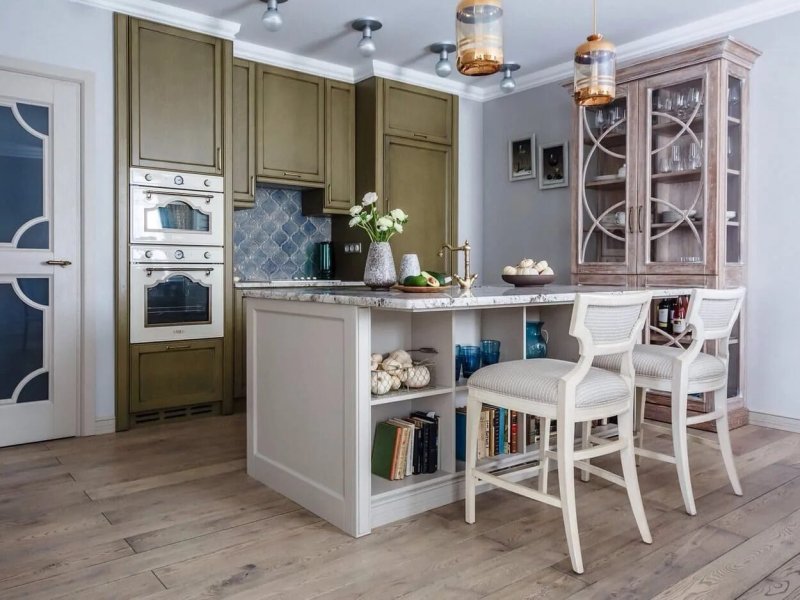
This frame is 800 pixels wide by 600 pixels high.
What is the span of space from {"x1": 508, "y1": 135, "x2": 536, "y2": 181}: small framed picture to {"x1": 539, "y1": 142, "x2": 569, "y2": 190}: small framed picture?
0.09m

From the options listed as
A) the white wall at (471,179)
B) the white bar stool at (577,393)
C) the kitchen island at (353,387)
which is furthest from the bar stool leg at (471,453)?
the white wall at (471,179)

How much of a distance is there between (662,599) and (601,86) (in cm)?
185

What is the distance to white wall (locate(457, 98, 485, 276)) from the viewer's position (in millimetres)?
5352

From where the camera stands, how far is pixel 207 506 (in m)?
2.42

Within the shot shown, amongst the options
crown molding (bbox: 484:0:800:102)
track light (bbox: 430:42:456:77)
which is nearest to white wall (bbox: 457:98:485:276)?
crown molding (bbox: 484:0:800:102)

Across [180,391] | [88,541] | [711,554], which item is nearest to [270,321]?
[88,541]

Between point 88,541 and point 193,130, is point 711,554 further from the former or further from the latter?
point 193,130

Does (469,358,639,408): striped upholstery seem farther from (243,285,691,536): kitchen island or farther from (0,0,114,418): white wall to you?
(0,0,114,418): white wall

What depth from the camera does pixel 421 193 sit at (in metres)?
5.02

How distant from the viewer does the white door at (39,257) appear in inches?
129

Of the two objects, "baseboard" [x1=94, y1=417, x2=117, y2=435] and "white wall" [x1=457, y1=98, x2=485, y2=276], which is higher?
"white wall" [x1=457, y1=98, x2=485, y2=276]

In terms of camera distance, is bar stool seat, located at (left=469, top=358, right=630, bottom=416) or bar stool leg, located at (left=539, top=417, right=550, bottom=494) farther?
bar stool leg, located at (left=539, top=417, right=550, bottom=494)

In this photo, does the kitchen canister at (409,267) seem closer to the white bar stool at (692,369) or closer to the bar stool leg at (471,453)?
the bar stool leg at (471,453)

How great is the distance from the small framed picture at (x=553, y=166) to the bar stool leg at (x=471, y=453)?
9.86ft
